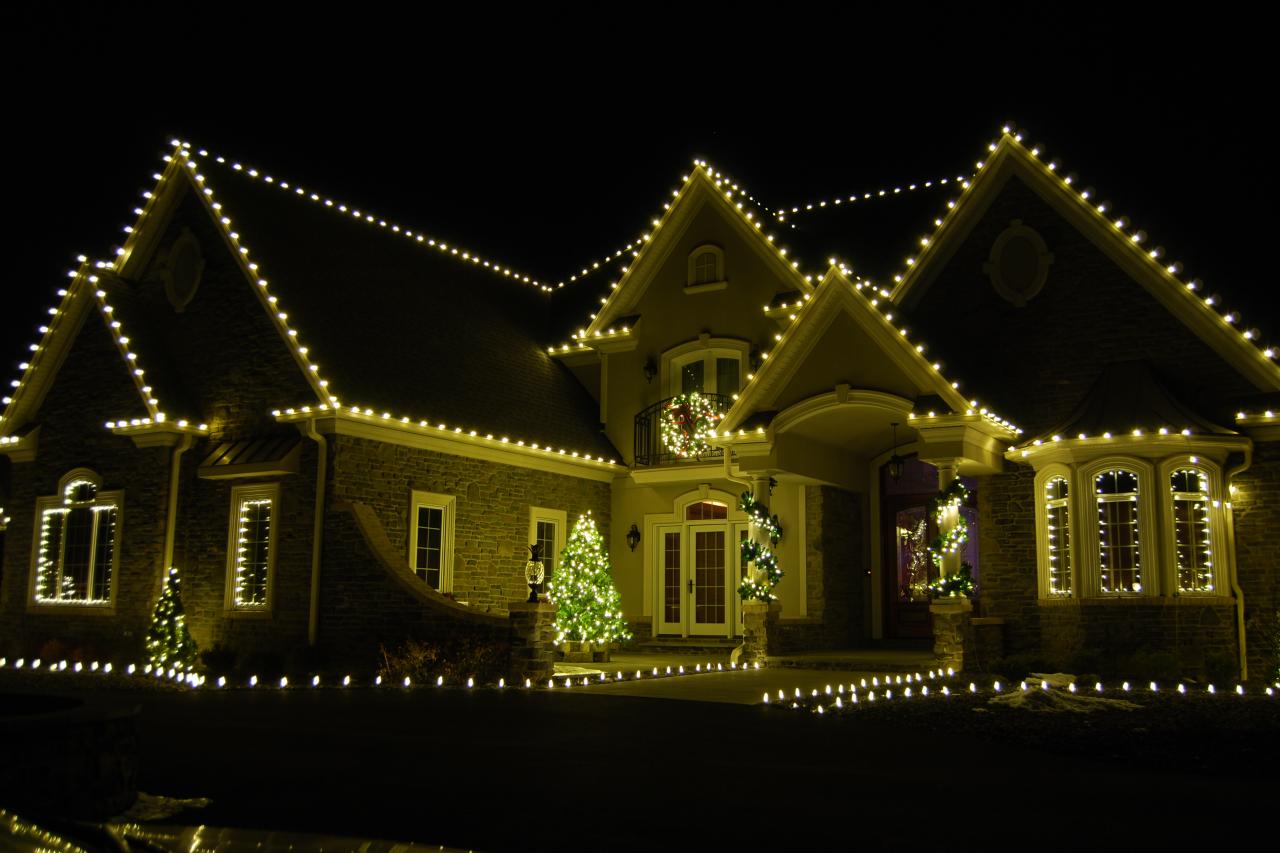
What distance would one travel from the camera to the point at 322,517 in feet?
55.1

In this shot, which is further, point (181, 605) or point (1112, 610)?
point (181, 605)

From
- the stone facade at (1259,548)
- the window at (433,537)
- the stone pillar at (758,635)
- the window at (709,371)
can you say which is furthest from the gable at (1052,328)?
the window at (433,537)

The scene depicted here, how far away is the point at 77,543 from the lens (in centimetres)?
1947

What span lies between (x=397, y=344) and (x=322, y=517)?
3494mm

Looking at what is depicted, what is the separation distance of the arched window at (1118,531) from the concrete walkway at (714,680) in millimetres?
2632

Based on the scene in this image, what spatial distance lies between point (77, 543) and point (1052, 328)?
15.7 meters

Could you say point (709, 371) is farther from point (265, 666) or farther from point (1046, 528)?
point (265, 666)

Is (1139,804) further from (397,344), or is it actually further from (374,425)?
(397,344)

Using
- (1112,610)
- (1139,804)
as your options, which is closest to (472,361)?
(1112,610)

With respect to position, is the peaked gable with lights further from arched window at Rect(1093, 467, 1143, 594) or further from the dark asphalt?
the dark asphalt

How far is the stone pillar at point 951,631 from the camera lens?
50.0 feet

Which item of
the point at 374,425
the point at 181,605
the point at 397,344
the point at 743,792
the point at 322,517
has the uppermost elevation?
the point at 397,344

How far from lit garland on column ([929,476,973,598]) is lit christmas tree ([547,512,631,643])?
5116 mm

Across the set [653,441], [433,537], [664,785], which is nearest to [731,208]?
[653,441]
